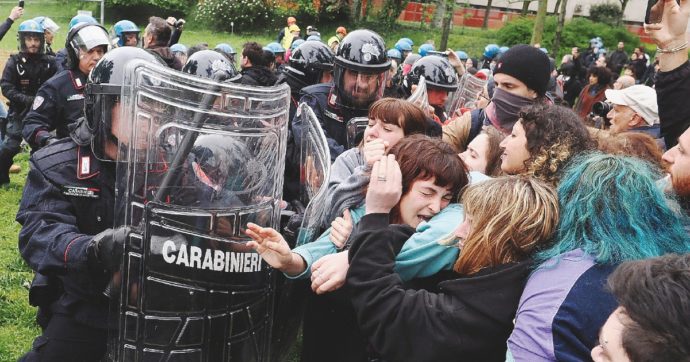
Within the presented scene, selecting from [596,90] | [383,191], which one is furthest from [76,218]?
[596,90]

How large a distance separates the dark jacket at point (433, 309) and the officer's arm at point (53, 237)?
46.7 inches

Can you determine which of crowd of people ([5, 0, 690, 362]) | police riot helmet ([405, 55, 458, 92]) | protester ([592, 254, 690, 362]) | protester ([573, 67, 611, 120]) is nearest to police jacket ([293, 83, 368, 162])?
crowd of people ([5, 0, 690, 362])

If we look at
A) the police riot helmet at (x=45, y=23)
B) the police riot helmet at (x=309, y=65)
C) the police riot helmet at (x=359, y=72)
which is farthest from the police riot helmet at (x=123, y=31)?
the police riot helmet at (x=359, y=72)

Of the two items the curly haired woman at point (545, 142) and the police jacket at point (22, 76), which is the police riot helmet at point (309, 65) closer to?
the police jacket at point (22, 76)

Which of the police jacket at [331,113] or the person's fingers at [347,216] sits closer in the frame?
the person's fingers at [347,216]

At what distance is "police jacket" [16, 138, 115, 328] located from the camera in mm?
2635

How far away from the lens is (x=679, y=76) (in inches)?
110

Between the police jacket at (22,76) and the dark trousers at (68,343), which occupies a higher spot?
the police jacket at (22,76)

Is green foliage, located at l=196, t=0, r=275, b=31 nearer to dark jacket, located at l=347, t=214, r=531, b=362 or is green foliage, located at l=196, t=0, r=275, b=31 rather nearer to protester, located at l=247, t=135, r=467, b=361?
protester, located at l=247, t=135, r=467, b=361

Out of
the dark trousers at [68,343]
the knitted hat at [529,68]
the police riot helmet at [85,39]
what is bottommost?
the dark trousers at [68,343]

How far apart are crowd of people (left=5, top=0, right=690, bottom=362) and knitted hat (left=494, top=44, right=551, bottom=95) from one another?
13mm

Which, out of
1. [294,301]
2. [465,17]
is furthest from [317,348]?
[465,17]

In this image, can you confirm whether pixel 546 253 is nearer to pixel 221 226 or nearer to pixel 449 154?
pixel 449 154

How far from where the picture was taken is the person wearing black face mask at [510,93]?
369cm
